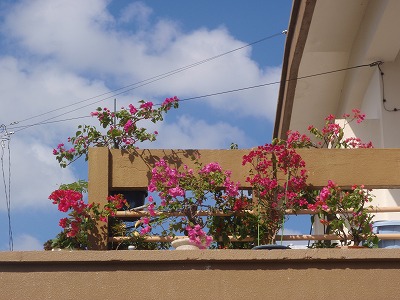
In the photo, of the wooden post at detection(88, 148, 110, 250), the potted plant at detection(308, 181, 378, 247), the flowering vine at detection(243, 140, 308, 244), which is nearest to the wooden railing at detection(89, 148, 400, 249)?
the wooden post at detection(88, 148, 110, 250)

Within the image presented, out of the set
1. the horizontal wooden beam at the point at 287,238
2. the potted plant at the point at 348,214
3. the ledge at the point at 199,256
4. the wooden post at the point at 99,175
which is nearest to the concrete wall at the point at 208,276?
the ledge at the point at 199,256

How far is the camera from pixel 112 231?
21.1 feet

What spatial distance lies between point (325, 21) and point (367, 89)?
1.14m

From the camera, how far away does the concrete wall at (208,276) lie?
4484 millimetres

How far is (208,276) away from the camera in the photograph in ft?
14.8

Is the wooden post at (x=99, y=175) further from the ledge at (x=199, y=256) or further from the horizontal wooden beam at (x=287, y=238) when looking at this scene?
the ledge at (x=199, y=256)

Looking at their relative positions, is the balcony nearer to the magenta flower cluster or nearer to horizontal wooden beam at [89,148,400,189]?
the magenta flower cluster

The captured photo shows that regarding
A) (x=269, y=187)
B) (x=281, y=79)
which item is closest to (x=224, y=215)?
(x=269, y=187)

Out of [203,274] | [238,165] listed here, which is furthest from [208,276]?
[238,165]

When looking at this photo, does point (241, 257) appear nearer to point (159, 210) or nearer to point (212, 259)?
point (212, 259)

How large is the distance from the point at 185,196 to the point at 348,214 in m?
1.20

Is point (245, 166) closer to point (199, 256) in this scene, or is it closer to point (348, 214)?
point (348, 214)

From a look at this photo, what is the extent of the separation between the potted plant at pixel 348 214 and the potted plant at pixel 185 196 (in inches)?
27.0

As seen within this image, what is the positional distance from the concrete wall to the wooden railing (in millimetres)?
2121
